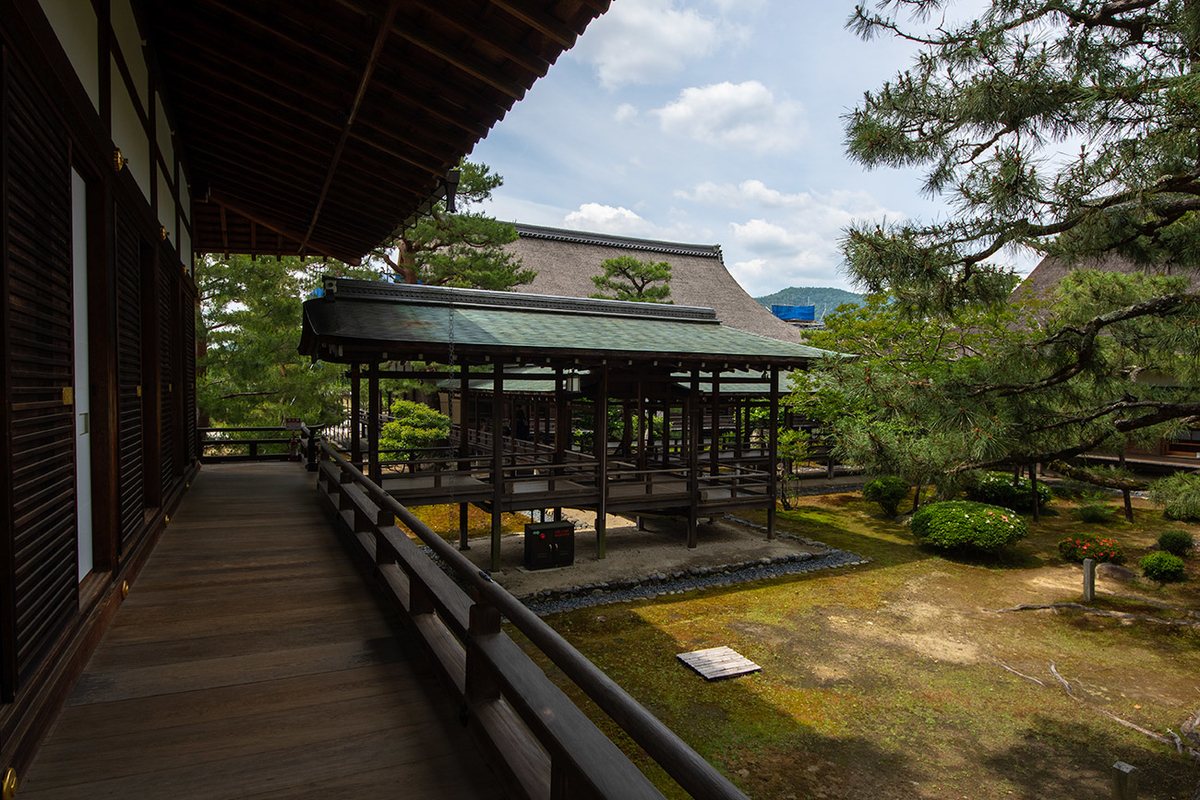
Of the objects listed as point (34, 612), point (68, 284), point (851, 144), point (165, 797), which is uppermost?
point (851, 144)

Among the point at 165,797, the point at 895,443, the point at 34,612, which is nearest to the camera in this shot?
the point at 165,797

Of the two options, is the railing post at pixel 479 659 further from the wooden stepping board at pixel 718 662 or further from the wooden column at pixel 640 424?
the wooden column at pixel 640 424

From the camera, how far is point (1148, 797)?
17.4 feet

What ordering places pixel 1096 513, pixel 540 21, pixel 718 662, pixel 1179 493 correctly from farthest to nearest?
pixel 1096 513 < pixel 718 662 < pixel 1179 493 < pixel 540 21

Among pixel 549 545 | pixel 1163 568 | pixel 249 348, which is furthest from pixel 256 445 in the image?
pixel 1163 568

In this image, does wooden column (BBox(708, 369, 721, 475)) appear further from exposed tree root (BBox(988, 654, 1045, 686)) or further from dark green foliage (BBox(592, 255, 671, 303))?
dark green foliage (BBox(592, 255, 671, 303))

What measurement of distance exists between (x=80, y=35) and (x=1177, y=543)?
1639 cm

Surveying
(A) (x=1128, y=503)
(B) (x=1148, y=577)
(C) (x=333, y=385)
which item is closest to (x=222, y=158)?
(C) (x=333, y=385)

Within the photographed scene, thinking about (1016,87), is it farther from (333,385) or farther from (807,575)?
(333,385)

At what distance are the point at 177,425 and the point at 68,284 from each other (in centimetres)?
523

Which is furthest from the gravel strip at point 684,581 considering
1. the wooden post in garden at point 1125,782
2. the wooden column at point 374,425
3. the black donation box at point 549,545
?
the wooden post in garden at point 1125,782

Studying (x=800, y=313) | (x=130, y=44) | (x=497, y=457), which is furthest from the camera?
(x=800, y=313)

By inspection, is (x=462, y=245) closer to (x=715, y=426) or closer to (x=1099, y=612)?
(x=715, y=426)

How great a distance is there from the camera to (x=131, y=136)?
4.58 m
